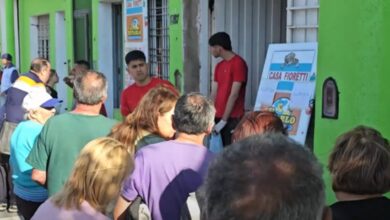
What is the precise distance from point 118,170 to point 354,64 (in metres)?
2.42

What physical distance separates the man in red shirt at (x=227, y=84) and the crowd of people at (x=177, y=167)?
2.14 meters

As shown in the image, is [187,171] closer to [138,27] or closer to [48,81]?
[48,81]

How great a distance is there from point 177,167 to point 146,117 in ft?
2.03

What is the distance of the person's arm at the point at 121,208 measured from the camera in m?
3.01

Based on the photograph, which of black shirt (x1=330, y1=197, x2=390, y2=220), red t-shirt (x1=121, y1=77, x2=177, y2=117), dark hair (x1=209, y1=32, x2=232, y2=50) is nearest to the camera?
black shirt (x1=330, y1=197, x2=390, y2=220)

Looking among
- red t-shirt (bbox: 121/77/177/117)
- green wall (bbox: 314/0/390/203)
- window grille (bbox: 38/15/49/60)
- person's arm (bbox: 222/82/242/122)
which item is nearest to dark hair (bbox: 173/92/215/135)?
green wall (bbox: 314/0/390/203)

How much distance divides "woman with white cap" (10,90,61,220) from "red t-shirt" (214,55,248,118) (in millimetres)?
2292

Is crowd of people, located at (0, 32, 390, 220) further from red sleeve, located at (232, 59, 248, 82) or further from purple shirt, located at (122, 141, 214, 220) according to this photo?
red sleeve, located at (232, 59, 248, 82)

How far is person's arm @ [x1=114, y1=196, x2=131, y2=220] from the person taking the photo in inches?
118

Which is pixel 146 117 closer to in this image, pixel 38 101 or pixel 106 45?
pixel 38 101

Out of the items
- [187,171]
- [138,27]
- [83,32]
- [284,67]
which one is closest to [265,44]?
[284,67]

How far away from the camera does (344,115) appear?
459 cm

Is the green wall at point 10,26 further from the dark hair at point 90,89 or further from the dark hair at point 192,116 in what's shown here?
the dark hair at point 192,116

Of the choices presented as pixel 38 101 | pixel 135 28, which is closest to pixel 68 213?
pixel 38 101
